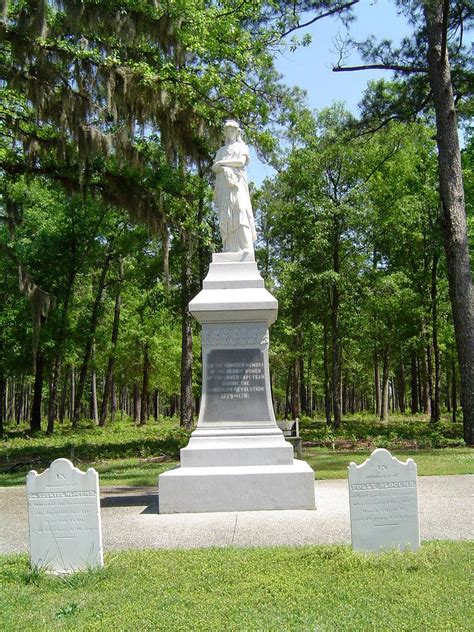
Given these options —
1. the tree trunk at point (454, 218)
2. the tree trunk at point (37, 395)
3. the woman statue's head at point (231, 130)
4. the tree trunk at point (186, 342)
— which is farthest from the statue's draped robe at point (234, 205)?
the tree trunk at point (37, 395)

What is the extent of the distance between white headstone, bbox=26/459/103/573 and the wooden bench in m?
8.39

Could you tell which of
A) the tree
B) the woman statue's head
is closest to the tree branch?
the tree

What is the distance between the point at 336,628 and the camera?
4152 mm

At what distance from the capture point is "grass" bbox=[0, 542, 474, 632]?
4367mm

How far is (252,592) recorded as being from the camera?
5.00 meters

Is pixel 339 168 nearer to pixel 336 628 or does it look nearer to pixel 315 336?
pixel 315 336

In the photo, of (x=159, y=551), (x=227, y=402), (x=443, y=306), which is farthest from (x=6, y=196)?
(x=443, y=306)

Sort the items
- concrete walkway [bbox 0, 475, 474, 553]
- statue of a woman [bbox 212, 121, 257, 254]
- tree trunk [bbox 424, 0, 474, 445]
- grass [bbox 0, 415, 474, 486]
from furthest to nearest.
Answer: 1. tree trunk [bbox 424, 0, 474, 445]
2. grass [bbox 0, 415, 474, 486]
3. statue of a woman [bbox 212, 121, 257, 254]
4. concrete walkway [bbox 0, 475, 474, 553]

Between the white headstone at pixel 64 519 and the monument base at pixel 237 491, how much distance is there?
301 cm

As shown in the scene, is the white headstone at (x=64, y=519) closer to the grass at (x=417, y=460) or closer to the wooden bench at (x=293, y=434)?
the grass at (x=417, y=460)

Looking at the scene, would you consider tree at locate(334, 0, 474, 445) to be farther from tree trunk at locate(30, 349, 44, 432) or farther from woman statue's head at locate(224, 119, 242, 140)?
tree trunk at locate(30, 349, 44, 432)

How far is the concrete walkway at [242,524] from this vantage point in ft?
22.9

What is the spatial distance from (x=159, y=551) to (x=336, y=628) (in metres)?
2.74

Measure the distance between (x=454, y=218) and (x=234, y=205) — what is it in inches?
346
